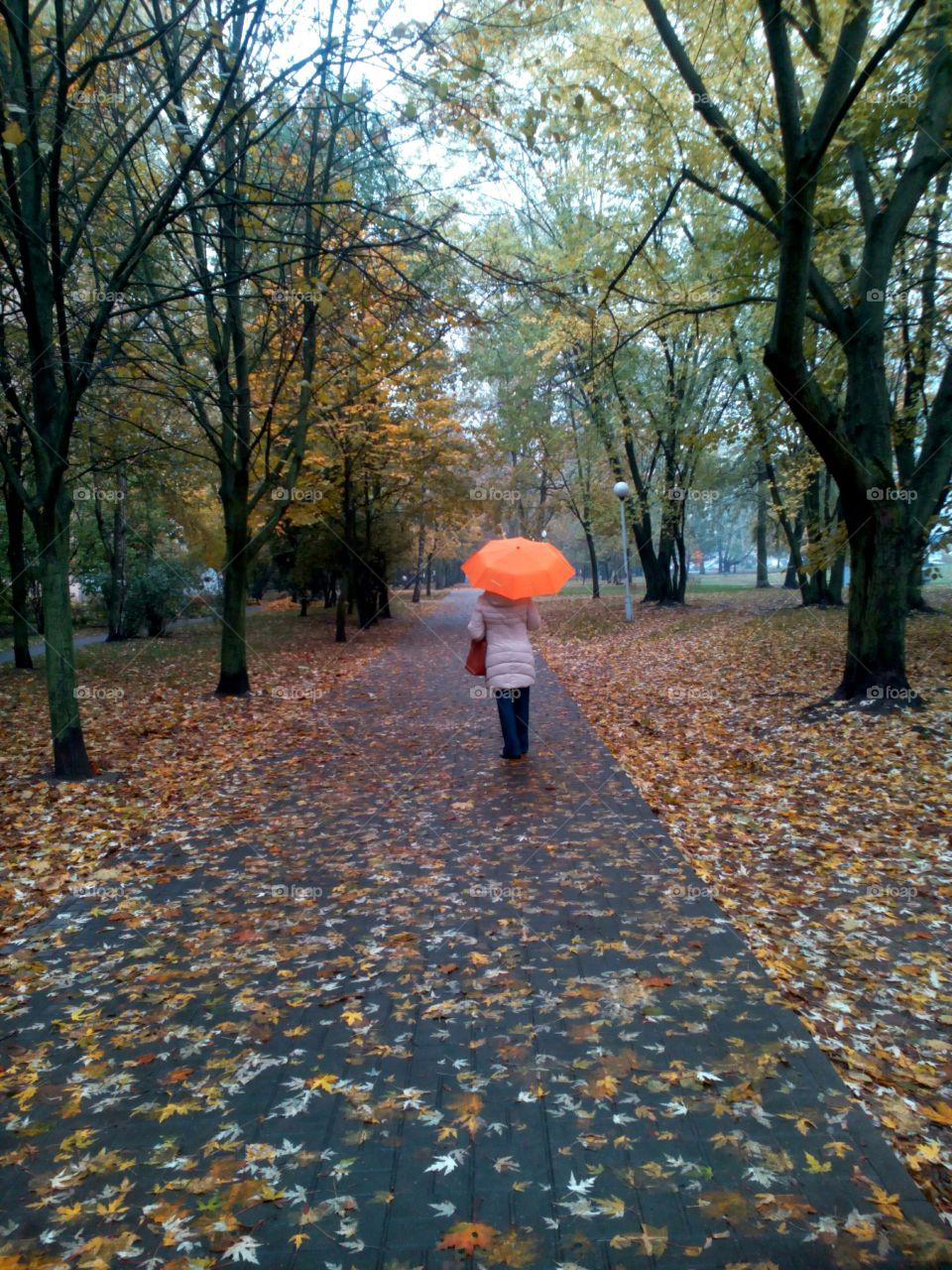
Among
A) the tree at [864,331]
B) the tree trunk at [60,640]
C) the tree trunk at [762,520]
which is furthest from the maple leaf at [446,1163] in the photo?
the tree trunk at [762,520]

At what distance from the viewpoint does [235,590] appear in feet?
42.1

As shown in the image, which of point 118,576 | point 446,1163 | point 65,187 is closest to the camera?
point 446,1163

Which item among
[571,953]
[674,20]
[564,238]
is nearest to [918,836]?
[571,953]

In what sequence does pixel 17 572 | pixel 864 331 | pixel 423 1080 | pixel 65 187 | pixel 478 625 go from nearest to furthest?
pixel 423 1080 → pixel 65 187 → pixel 478 625 → pixel 864 331 → pixel 17 572

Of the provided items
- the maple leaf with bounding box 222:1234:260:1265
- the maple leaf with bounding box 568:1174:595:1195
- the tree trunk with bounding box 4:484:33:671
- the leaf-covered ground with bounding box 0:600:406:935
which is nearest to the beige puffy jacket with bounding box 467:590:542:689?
the leaf-covered ground with bounding box 0:600:406:935

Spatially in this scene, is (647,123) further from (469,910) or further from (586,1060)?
(586,1060)

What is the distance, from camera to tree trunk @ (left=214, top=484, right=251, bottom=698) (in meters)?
12.4

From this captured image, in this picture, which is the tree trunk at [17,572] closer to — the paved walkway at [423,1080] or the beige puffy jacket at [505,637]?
the beige puffy jacket at [505,637]

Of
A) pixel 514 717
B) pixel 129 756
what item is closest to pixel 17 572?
pixel 129 756

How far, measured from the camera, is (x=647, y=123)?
8.81 m

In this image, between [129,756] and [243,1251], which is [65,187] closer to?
[129,756]

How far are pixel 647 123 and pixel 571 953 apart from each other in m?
8.60

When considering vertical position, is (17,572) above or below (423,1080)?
above

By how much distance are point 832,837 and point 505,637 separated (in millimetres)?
3406
